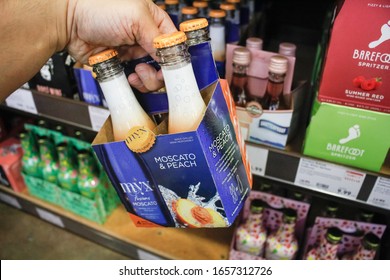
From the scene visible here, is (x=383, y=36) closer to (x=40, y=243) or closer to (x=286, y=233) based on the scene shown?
(x=286, y=233)

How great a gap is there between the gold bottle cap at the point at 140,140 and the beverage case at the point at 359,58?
0.46 meters

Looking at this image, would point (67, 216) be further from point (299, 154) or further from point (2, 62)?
point (299, 154)

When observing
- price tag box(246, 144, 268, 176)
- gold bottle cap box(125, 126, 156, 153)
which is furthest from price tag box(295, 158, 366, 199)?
gold bottle cap box(125, 126, 156, 153)

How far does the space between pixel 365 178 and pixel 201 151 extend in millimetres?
520

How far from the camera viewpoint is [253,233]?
4.22 feet

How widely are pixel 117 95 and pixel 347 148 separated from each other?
60 centimetres

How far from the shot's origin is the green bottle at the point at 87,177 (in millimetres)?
1528

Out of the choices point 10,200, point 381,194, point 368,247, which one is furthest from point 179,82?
point 10,200

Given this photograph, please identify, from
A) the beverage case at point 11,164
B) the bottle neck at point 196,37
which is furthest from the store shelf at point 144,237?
the bottle neck at point 196,37

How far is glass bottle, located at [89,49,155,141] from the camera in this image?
744 millimetres

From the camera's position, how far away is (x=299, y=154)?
3.14 feet
